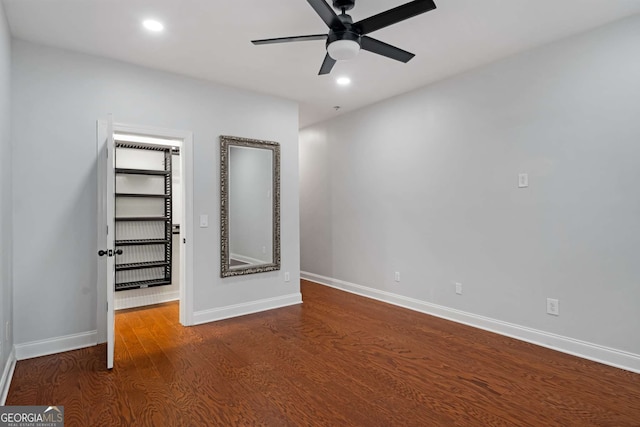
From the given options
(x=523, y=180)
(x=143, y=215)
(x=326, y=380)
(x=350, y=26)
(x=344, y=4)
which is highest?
(x=344, y=4)

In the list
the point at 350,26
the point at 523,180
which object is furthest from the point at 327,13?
the point at 523,180

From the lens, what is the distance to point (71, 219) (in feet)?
10.4

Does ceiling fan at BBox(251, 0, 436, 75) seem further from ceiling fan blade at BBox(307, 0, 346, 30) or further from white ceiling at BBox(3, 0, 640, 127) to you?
white ceiling at BBox(3, 0, 640, 127)

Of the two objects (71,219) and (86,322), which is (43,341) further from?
(71,219)

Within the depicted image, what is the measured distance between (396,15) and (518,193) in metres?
2.11

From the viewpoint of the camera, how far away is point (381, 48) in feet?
8.48

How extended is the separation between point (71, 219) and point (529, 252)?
4.16 m

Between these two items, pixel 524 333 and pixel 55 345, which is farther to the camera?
pixel 524 333

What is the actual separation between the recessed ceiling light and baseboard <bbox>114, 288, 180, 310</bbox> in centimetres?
320

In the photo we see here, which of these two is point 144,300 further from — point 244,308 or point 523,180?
point 523,180

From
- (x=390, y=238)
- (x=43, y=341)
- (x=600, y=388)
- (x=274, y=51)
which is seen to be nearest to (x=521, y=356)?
(x=600, y=388)

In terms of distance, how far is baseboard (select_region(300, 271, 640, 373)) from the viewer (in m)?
2.75

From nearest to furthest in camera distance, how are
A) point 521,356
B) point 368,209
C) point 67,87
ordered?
1. point 521,356
2. point 67,87
3. point 368,209

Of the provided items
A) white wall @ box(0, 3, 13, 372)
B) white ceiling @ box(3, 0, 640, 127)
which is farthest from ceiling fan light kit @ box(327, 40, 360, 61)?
white wall @ box(0, 3, 13, 372)
